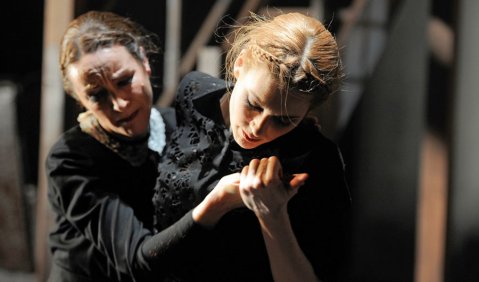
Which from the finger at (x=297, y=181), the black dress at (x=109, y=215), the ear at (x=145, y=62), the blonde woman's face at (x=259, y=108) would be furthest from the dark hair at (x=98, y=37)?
the finger at (x=297, y=181)

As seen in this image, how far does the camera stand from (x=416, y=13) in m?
2.70

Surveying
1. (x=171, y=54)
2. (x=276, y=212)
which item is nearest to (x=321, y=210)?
(x=276, y=212)

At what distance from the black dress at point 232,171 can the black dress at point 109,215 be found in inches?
1.3

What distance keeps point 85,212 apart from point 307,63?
40 centimetres

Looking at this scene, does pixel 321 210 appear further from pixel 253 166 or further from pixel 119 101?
pixel 119 101

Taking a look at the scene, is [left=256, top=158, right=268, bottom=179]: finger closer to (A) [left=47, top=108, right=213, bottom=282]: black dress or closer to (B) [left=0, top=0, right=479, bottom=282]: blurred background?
(A) [left=47, top=108, right=213, bottom=282]: black dress

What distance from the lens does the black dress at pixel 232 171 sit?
89cm

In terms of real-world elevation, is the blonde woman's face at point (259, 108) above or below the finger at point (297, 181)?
above

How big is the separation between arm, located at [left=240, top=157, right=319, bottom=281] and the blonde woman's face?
0.16 feet

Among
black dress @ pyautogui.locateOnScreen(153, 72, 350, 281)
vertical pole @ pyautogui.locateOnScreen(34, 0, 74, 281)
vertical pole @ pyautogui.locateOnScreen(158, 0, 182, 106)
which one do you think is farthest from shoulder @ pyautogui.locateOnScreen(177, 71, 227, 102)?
vertical pole @ pyautogui.locateOnScreen(34, 0, 74, 281)

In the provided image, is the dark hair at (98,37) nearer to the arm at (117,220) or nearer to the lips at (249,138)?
the arm at (117,220)

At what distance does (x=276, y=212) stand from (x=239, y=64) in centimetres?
18

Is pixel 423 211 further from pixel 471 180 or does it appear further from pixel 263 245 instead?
pixel 263 245

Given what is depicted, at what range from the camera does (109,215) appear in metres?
1.00
